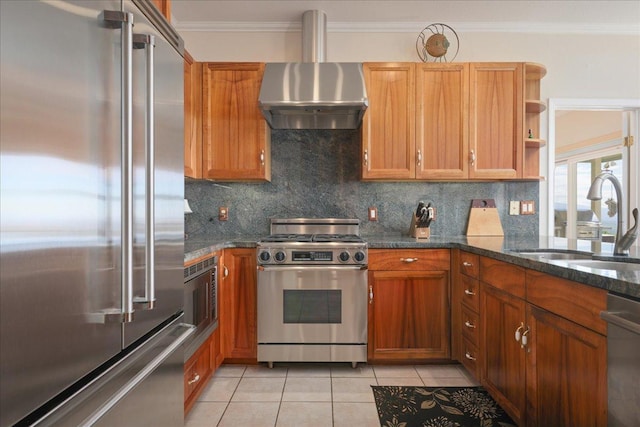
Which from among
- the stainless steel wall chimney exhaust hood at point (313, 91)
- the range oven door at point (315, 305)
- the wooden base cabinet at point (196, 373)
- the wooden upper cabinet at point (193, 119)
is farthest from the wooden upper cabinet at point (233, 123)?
the wooden base cabinet at point (196, 373)

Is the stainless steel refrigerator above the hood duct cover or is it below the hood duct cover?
below

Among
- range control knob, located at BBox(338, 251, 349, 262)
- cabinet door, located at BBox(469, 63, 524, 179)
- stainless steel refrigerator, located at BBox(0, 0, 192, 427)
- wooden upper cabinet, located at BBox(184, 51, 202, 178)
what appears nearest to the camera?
stainless steel refrigerator, located at BBox(0, 0, 192, 427)

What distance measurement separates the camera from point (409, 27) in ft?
10.6

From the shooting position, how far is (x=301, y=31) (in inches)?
127

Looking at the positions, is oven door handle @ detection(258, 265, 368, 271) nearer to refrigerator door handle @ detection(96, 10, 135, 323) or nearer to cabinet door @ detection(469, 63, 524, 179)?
cabinet door @ detection(469, 63, 524, 179)

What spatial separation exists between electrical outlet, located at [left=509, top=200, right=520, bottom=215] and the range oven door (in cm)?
154

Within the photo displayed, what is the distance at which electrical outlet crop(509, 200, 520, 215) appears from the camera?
10.7 ft

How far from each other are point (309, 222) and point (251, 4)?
178cm

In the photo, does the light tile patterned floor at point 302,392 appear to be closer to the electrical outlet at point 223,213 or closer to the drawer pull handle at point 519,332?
the drawer pull handle at point 519,332

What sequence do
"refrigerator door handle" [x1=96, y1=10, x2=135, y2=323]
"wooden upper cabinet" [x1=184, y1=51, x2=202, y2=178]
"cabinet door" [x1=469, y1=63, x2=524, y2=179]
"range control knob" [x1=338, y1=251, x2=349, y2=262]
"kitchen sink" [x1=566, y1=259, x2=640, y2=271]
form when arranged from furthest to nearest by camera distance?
"cabinet door" [x1=469, y1=63, x2=524, y2=179], "wooden upper cabinet" [x1=184, y1=51, x2=202, y2=178], "range control knob" [x1=338, y1=251, x2=349, y2=262], "kitchen sink" [x1=566, y1=259, x2=640, y2=271], "refrigerator door handle" [x1=96, y1=10, x2=135, y2=323]

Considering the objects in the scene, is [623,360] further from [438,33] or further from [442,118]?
[438,33]

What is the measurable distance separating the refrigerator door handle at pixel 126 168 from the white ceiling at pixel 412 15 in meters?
2.30

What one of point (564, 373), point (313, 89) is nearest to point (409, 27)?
point (313, 89)

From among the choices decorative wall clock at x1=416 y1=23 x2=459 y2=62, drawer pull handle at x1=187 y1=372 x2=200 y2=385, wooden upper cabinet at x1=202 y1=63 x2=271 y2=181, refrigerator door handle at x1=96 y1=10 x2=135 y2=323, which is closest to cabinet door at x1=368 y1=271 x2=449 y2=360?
drawer pull handle at x1=187 y1=372 x2=200 y2=385
